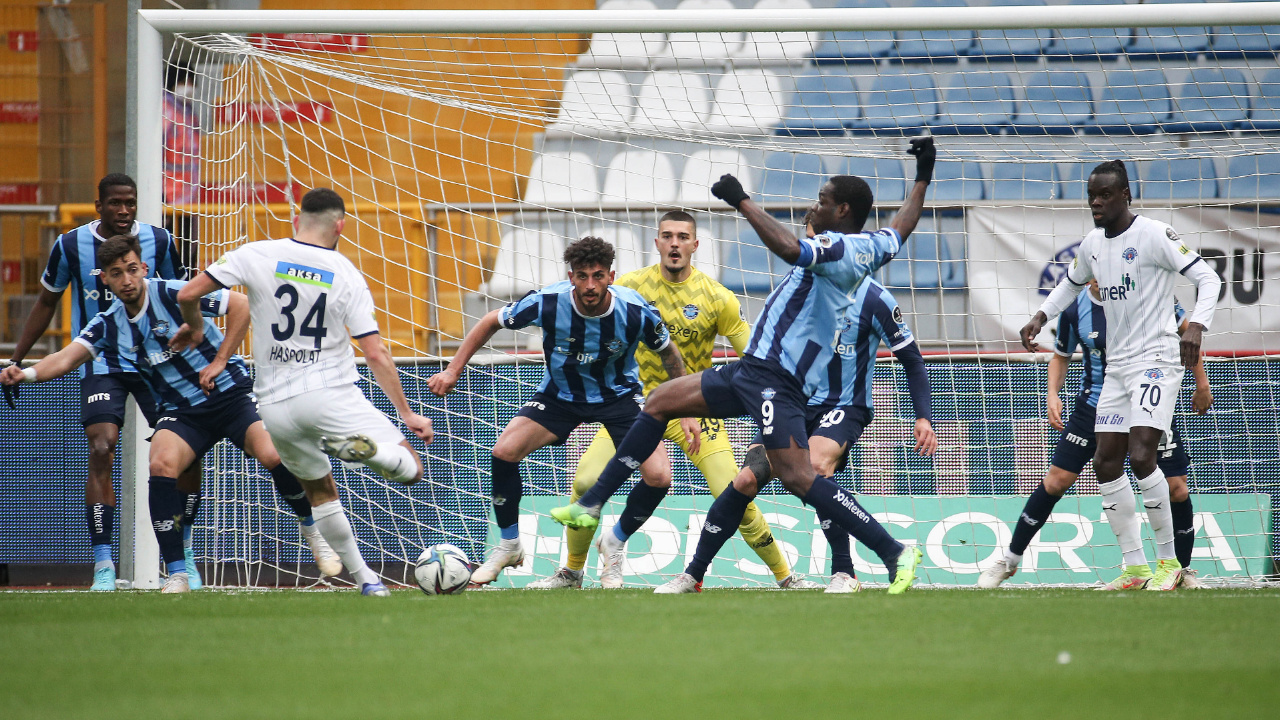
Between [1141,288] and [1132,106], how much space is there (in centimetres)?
563

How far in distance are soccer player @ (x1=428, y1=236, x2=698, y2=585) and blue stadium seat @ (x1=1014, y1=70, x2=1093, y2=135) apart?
18.1 ft

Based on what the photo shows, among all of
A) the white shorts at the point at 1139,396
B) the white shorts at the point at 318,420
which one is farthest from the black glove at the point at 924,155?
the white shorts at the point at 318,420

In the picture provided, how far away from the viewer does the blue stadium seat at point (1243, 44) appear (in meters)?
10.5

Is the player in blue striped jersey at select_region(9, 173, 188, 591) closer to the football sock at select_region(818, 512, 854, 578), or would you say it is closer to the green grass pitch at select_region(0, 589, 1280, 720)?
the green grass pitch at select_region(0, 589, 1280, 720)

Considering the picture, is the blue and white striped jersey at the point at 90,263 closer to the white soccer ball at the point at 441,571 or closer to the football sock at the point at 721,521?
the white soccer ball at the point at 441,571

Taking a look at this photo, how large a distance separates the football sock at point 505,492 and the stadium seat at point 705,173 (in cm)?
383

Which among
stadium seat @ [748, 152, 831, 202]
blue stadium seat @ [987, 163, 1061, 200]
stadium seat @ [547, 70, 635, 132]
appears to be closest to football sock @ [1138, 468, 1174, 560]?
blue stadium seat @ [987, 163, 1061, 200]

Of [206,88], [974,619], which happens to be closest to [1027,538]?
[974,619]

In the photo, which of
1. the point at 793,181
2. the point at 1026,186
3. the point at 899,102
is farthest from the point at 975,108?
the point at 793,181

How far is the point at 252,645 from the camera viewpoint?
402cm

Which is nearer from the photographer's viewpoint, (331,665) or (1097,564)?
(331,665)

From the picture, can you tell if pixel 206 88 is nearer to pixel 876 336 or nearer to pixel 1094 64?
pixel 876 336

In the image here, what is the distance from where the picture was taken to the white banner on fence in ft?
32.2

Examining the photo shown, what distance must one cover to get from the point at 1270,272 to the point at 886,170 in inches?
131
